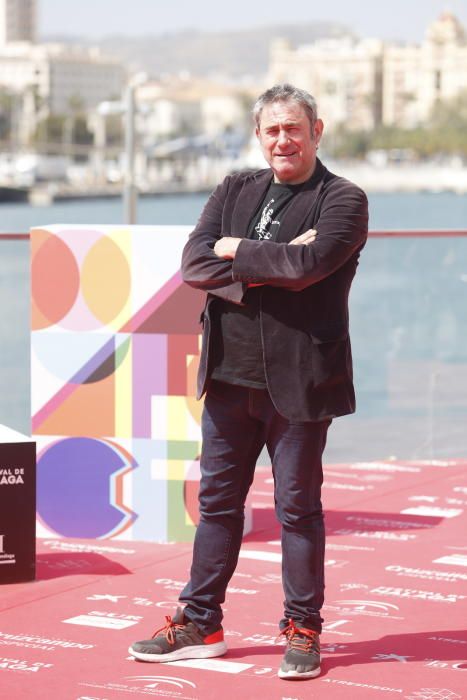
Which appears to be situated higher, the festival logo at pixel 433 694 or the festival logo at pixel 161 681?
the festival logo at pixel 161 681

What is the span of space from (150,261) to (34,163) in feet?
282

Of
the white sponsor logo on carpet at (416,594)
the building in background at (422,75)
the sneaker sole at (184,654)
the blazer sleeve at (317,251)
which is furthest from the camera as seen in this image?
the building in background at (422,75)

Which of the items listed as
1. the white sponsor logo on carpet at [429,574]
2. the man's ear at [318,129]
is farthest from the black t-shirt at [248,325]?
the white sponsor logo on carpet at [429,574]

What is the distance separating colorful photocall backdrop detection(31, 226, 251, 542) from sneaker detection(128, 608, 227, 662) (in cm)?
139

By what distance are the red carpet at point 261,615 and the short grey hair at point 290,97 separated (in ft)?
4.21

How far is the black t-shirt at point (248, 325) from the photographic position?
3064mm

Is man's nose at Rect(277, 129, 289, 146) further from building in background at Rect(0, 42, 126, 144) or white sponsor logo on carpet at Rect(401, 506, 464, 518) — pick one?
building in background at Rect(0, 42, 126, 144)

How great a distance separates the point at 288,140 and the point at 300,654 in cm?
117

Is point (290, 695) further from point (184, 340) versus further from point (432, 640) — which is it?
point (184, 340)

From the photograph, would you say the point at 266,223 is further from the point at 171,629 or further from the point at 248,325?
the point at 171,629

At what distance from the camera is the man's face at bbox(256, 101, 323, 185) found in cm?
304

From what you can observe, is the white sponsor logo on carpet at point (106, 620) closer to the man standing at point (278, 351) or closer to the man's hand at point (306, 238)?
the man standing at point (278, 351)

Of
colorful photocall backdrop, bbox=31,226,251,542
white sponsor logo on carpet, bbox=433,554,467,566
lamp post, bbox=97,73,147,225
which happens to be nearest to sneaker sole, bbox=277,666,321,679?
white sponsor logo on carpet, bbox=433,554,467,566

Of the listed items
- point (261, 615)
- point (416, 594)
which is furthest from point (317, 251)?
point (416, 594)
